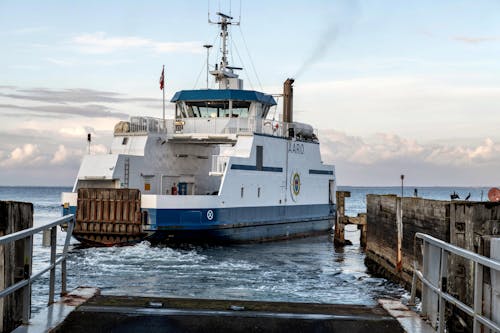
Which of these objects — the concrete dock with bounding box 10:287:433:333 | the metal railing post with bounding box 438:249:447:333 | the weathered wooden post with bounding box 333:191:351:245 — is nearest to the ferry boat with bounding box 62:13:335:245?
the weathered wooden post with bounding box 333:191:351:245

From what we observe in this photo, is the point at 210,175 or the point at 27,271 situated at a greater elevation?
the point at 210,175

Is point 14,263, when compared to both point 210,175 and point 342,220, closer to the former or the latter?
point 210,175

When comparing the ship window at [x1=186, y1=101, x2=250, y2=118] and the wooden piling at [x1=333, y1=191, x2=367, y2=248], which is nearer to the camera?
the ship window at [x1=186, y1=101, x2=250, y2=118]

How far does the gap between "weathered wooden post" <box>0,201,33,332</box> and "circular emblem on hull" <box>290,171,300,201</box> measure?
22074mm

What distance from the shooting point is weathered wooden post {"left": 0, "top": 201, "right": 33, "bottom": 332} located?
6129 mm

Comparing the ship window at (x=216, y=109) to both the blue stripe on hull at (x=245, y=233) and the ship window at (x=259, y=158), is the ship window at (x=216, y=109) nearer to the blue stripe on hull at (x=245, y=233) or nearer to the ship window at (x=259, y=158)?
the ship window at (x=259, y=158)

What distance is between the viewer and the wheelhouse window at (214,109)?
27.3 meters

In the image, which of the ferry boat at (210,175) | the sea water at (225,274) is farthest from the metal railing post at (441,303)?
the ferry boat at (210,175)

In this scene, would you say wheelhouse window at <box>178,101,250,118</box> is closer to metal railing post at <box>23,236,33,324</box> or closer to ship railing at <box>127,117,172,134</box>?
ship railing at <box>127,117,172,134</box>

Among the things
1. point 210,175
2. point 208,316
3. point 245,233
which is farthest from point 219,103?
point 208,316

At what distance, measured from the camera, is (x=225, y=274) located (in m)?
18.0

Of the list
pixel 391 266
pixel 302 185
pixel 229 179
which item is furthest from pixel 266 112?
pixel 391 266

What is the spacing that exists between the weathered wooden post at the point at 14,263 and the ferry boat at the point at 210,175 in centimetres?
1520

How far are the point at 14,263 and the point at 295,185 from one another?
22.7 m
